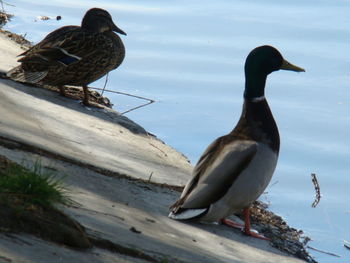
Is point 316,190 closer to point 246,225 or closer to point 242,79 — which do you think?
point 246,225

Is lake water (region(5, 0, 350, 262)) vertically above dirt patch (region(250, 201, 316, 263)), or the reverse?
lake water (region(5, 0, 350, 262))

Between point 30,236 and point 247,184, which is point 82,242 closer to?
point 30,236

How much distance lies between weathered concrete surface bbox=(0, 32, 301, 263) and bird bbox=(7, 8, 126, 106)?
16 centimetres

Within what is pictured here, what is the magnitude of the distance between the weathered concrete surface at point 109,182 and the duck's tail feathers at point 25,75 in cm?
8

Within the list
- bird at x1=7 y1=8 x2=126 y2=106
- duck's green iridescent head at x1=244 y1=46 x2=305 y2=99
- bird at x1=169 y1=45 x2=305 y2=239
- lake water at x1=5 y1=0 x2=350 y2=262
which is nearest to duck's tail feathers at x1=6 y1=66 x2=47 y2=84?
bird at x1=7 y1=8 x2=126 y2=106

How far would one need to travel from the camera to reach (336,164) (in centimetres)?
895

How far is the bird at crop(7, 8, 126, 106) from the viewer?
9523 mm

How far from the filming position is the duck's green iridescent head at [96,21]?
1018cm

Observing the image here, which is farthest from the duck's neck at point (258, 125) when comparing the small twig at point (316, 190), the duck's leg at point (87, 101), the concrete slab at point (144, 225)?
the duck's leg at point (87, 101)

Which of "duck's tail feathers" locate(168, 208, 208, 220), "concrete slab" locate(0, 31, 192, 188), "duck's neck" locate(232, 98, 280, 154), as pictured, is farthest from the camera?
"concrete slab" locate(0, 31, 192, 188)

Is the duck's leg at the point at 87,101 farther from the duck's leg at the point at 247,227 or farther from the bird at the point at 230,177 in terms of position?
the duck's leg at the point at 247,227

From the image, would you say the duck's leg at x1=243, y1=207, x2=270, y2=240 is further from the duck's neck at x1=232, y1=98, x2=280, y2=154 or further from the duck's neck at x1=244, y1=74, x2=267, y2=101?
the duck's neck at x1=244, y1=74, x2=267, y2=101

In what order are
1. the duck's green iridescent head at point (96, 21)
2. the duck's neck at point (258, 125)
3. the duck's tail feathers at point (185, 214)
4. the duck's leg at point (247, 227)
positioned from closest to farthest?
the duck's tail feathers at point (185, 214), the duck's leg at point (247, 227), the duck's neck at point (258, 125), the duck's green iridescent head at point (96, 21)

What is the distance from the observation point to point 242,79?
11.0m
